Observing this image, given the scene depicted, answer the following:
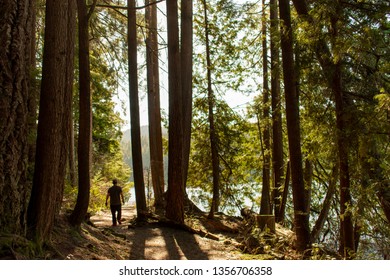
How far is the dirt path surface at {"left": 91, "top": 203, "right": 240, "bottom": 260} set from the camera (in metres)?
8.28

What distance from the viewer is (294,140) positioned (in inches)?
325

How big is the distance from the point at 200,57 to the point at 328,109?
427 inches

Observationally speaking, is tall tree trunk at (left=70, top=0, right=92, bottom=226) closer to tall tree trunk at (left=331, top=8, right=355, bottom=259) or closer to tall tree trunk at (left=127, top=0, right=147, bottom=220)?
tall tree trunk at (left=127, top=0, right=147, bottom=220)

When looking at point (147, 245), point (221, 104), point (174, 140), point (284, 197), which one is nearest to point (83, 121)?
point (174, 140)

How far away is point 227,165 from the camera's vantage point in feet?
56.6

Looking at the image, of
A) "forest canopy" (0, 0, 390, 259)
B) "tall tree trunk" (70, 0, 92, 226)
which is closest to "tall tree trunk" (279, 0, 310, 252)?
"forest canopy" (0, 0, 390, 259)

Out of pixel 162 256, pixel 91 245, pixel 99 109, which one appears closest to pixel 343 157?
pixel 162 256

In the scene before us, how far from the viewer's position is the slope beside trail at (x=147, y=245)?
6562 millimetres

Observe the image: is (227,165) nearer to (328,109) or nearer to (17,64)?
(328,109)

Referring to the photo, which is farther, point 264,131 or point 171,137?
point 264,131

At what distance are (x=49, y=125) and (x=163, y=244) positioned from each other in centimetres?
464

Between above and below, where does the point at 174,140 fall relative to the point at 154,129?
below

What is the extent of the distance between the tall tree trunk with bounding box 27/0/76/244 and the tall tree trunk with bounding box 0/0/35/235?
39cm

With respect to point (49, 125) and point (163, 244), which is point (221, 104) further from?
point (49, 125)
